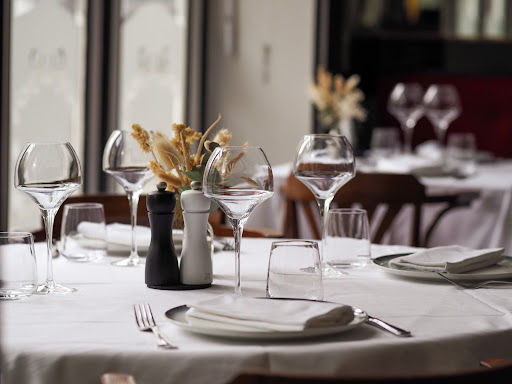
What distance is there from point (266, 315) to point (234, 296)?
104 millimetres

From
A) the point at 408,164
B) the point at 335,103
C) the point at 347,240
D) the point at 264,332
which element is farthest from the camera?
the point at 335,103

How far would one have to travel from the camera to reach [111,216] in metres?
2.26

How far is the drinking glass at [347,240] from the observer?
150 cm

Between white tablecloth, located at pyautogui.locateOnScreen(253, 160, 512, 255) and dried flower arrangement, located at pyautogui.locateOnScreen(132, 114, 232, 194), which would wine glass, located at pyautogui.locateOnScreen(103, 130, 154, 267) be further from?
white tablecloth, located at pyautogui.locateOnScreen(253, 160, 512, 255)

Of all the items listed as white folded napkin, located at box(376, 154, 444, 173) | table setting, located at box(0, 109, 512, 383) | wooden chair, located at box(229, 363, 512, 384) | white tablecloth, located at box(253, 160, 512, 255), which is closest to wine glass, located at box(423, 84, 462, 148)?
white folded napkin, located at box(376, 154, 444, 173)

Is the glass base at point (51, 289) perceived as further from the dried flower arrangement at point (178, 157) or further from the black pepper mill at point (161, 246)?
the dried flower arrangement at point (178, 157)

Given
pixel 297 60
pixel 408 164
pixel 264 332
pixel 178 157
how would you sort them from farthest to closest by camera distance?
1. pixel 297 60
2. pixel 408 164
3. pixel 178 157
4. pixel 264 332

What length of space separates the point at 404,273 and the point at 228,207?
37cm

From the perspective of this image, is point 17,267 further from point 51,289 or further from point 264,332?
point 264,332

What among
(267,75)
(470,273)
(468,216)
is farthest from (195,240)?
Result: (267,75)

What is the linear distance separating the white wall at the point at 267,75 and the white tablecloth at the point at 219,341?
14.5 feet

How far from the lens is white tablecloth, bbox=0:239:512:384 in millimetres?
891

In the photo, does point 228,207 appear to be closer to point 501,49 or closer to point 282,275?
point 282,275

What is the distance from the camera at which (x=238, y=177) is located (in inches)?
45.9
